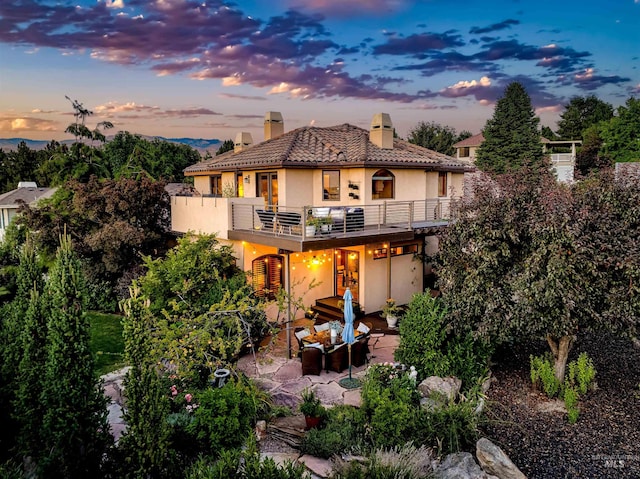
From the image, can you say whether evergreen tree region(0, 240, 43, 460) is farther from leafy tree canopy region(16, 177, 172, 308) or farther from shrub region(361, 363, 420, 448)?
leafy tree canopy region(16, 177, 172, 308)

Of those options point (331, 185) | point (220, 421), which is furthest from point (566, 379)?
point (331, 185)

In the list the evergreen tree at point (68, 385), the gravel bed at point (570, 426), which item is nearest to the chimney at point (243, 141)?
the gravel bed at point (570, 426)

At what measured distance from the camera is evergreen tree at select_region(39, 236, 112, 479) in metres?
6.38

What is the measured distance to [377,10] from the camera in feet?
67.6

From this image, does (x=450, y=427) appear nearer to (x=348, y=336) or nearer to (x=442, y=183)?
(x=348, y=336)

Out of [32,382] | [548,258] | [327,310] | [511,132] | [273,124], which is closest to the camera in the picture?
[32,382]

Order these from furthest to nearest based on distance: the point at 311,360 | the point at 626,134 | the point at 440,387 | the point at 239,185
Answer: the point at 626,134 → the point at 239,185 → the point at 311,360 → the point at 440,387

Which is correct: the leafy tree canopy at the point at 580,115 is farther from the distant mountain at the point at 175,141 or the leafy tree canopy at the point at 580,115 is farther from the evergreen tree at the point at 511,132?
the distant mountain at the point at 175,141

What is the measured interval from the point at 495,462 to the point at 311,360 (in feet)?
18.2

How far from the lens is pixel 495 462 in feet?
25.1

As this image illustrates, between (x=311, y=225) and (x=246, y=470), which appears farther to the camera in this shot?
(x=311, y=225)

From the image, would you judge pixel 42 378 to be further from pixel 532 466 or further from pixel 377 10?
Result: pixel 377 10

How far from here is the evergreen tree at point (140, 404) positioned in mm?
6344

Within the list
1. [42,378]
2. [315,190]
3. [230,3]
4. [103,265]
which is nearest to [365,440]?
[42,378]
